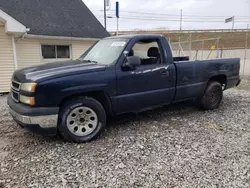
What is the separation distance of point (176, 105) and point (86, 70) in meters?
3.34

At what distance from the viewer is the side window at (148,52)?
438cm

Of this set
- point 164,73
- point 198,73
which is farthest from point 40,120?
point 198,73

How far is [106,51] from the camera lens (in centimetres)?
421

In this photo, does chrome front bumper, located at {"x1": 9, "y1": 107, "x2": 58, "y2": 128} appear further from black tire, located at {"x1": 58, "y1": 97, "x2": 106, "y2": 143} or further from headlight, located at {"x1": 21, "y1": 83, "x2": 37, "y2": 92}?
headlight, located at {"x1": 21, "y1": 83, "x2": 37, "y2": 92}

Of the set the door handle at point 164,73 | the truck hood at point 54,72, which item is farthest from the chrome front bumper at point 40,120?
the door handle at point 164,73

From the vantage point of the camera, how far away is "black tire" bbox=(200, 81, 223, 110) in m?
5.22

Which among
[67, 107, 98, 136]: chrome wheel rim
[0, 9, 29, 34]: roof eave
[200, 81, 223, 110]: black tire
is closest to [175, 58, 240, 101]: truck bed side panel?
[200, 81, 223, 110]: black tire

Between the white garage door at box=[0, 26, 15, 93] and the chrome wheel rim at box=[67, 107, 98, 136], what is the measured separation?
657cm

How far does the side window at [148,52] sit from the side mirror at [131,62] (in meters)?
0.59

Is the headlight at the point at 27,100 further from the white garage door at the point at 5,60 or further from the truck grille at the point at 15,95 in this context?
the white garage door at the point at 5,60

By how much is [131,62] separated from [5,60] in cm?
702

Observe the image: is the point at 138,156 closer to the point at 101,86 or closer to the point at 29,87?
the point at 101,86

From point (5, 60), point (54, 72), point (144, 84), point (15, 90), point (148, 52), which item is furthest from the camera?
point (5, 60)

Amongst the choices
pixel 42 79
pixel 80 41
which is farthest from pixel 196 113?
pixel 80 41
